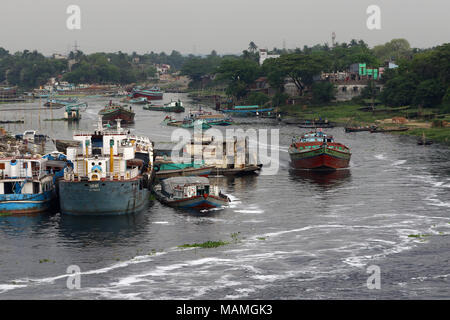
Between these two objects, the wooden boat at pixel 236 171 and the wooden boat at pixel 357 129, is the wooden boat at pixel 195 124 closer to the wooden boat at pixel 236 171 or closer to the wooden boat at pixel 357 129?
the wooden boat at pixel 357 129

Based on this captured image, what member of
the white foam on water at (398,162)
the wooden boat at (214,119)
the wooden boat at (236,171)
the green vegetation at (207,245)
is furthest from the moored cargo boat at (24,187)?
the wooden boat at (214,119)

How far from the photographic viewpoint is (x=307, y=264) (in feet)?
179

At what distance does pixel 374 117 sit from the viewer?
16888 cm

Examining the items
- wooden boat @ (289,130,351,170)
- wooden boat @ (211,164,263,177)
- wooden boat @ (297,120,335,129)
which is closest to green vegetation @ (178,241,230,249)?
wooden boat @ (211,164,263,177)

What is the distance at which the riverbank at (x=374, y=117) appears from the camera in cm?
13875

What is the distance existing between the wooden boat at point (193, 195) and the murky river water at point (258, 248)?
4.09ft

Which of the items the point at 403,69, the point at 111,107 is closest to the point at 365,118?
the point at 403,69

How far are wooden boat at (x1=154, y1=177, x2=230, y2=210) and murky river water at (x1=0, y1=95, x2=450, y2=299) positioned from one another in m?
1.25

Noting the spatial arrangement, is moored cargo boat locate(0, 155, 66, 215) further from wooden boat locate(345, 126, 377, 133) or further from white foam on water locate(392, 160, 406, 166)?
wooden boat locate(345, 126, 377, 133)

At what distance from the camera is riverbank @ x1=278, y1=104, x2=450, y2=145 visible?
139 m

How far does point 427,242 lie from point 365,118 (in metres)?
112

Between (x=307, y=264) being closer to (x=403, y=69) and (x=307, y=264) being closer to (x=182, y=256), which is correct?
(x=182, y=256)
